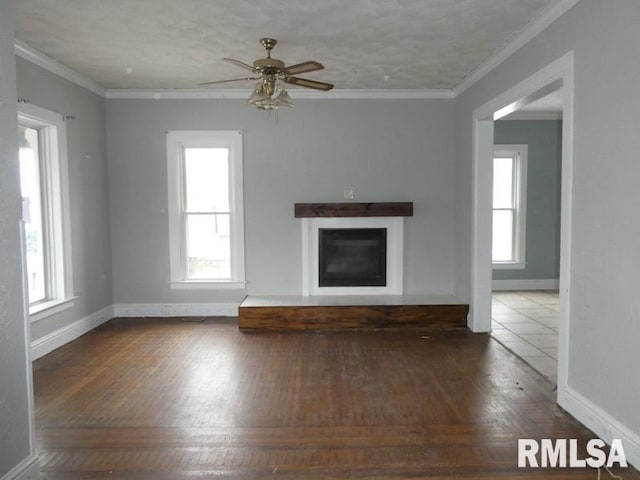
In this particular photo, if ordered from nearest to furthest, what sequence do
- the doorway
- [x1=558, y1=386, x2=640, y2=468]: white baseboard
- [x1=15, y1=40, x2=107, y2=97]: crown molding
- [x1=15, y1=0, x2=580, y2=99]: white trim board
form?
[x1=558, y1=386, x2=640, y2=468]: white baseboard < the doorway < [x1=15, y1=0, x2=580, y2=99]: white trim board < [x1=15, y1=40, x2=107, y2=97]: crown molding

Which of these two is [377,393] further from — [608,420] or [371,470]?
[608,420]

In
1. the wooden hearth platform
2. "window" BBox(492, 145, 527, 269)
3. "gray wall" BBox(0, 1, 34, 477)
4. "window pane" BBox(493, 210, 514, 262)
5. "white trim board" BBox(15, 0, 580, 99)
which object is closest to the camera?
"gray wall" BBox(0, 1, 34, 477)

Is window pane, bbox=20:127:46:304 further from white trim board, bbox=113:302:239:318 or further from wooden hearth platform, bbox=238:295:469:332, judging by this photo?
wooden hearth platform, bbox=238:295:469:332

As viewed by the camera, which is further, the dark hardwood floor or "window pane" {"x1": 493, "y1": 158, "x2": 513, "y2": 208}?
"window pane" {"x1": 493, "y1": 158, "x2": 513, "y2": 208}

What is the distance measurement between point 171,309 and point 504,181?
534cm

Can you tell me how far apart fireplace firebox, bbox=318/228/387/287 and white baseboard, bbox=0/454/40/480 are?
3.63m

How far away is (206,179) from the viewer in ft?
17.8

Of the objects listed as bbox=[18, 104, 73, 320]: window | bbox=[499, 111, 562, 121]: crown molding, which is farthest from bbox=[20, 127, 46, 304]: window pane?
bbox=[499, 111, 562, 121]: crown molding

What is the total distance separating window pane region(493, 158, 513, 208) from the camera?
7.03 m

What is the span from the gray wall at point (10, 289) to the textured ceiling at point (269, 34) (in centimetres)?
135

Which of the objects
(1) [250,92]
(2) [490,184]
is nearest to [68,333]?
(1) [250,92]

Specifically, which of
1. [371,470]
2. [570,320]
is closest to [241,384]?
[371,470]

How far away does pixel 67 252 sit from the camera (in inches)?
178

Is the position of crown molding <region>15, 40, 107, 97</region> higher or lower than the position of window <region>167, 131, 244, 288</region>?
higher
